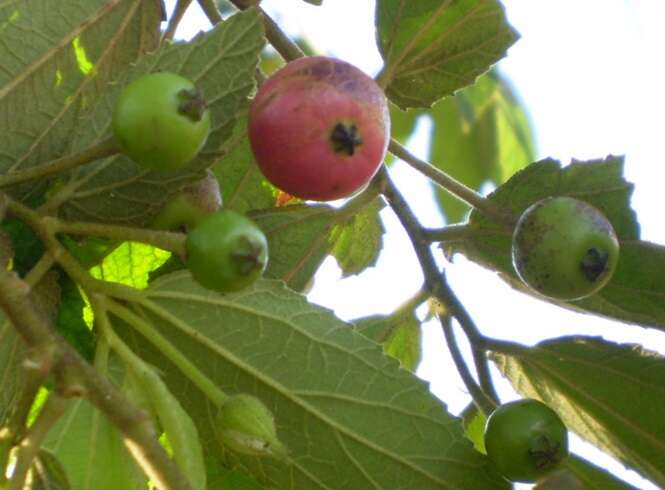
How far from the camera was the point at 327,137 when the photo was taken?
1.54 metres

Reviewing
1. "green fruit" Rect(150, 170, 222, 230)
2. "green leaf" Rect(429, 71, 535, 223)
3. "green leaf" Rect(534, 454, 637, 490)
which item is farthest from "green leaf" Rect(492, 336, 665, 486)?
"green leaf" Rect(429, 71, 535, 223)

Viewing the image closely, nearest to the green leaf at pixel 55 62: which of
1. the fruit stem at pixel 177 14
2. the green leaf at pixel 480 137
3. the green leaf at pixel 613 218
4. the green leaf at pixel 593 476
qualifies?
the fruit stem at pixel 177 14

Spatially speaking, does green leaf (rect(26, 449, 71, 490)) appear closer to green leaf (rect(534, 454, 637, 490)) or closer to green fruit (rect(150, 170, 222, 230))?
green fruit (rect(150, 170, 222, 230))

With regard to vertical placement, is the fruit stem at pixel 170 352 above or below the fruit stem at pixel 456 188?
below

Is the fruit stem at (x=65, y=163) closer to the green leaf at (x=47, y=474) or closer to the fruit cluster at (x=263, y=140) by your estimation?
the fruit cluster at (x=263, y=140)

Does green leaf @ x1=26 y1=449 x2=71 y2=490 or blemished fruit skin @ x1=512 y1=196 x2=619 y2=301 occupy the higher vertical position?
blemished fruit skin @ x1=512 y1=196 x2=619 y2=301

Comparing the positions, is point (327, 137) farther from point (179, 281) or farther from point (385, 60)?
point (385, 60)

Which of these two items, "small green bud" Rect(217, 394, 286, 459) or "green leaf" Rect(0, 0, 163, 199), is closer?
"small green bud" Rect(217, 394, 286, 459)

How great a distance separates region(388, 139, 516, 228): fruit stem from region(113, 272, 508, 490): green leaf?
272mm

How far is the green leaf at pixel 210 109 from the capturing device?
1602mm

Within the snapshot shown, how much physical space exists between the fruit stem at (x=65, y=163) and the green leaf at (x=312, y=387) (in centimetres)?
21

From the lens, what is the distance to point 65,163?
1.56m

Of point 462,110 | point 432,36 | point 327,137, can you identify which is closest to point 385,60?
point 432,36

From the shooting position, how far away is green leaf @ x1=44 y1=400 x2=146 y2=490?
1592mm
